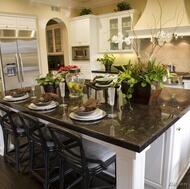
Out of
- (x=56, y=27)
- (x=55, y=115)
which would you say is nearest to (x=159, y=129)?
(x=55, y=115)

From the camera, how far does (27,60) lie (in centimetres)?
475

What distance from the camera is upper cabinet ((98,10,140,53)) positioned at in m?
4.74

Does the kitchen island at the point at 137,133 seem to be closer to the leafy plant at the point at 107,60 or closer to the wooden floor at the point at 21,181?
the wooden floor at the point at 21,181

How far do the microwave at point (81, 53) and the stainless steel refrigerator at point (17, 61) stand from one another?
1177mm

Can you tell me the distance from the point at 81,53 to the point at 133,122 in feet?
14.0

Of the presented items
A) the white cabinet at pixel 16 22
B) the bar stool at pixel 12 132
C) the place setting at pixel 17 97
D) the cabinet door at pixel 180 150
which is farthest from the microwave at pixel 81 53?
the cabinet door at pixel 180 150

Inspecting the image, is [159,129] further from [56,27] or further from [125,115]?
[56,27]

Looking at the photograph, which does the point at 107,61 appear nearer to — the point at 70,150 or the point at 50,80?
the point at 50,80

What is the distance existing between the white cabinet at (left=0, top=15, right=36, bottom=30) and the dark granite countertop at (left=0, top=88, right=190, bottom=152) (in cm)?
294

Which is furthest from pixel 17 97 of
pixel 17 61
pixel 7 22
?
pixel 7 22

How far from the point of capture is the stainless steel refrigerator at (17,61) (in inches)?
171

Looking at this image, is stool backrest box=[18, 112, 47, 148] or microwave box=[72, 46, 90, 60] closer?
stool backrest box=[18, 112, 47, 148]

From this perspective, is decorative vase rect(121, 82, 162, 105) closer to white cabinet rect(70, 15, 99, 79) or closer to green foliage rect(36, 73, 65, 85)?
green foliage rect(36, 73, 65, 85)

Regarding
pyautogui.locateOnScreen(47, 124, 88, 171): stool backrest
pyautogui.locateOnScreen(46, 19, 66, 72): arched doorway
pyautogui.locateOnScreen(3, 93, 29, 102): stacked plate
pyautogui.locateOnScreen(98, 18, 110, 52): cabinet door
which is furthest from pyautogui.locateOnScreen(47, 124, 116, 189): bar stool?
pyautogui.locateOnScreen(46, 19, 66, 72): arched doorway
